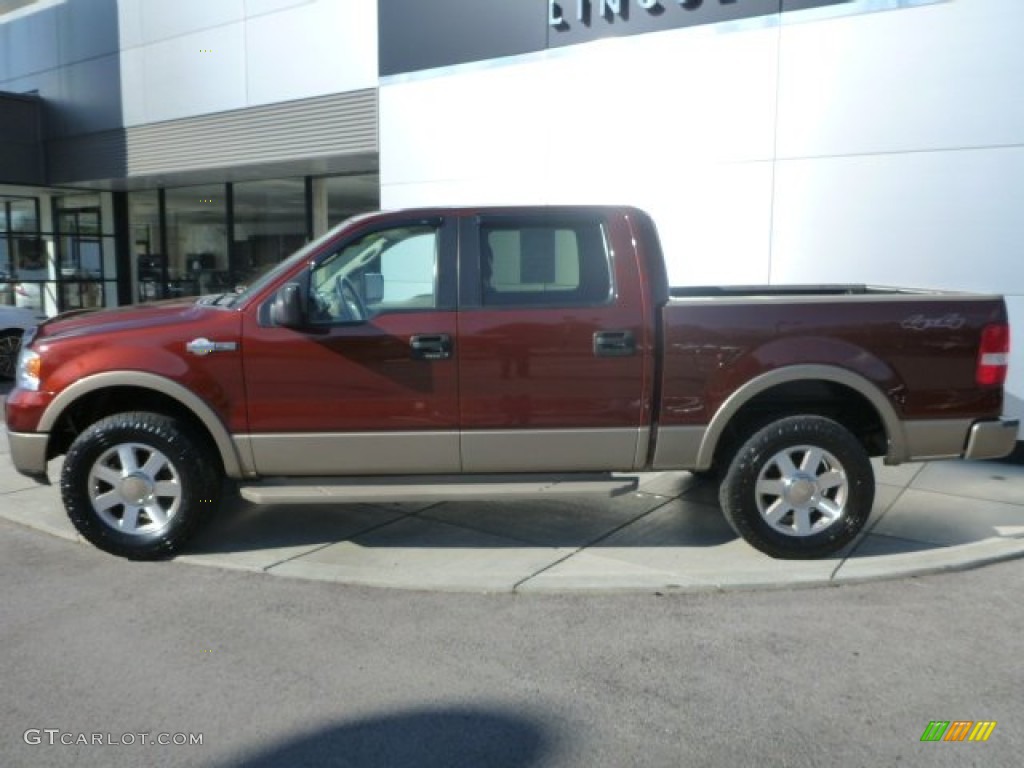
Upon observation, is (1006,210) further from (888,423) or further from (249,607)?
(249,607)

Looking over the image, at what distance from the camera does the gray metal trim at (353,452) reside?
15.6 feet

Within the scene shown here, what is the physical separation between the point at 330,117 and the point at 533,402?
768 centimetres

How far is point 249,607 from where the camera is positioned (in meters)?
4.27

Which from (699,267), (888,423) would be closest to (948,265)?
(699,267)

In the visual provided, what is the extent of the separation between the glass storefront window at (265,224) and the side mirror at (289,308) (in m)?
9.70

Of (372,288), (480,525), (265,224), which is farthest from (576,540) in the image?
(265,224)

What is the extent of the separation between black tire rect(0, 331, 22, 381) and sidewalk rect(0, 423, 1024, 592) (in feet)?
19.2

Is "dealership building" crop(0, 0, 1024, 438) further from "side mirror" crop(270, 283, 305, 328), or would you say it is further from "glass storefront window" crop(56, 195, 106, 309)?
"side mirror" crop(270, 283, 305, 328)

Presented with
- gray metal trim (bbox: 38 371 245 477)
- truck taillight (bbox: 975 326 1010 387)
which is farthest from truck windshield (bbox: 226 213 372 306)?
truck taillight (bbox: 975 326 1010 387)

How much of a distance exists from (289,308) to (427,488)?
1.20m

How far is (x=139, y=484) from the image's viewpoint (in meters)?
4.77

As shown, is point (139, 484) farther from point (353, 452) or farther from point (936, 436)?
point (936, 436)

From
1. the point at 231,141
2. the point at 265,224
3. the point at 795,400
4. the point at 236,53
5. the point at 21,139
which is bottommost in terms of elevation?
the point at 795,400

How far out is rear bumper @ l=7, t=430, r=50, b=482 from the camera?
4.78 m
